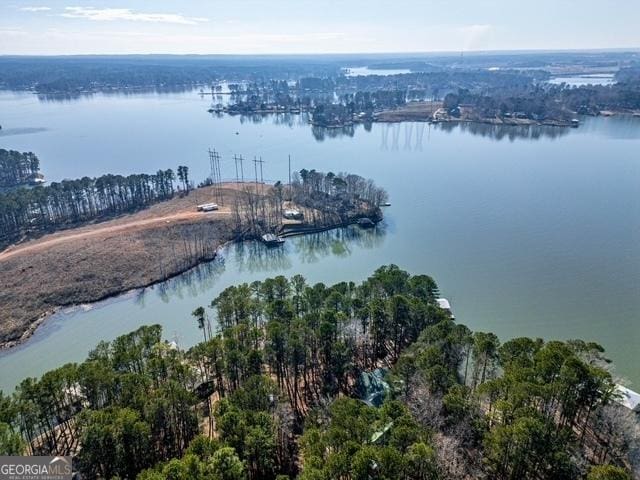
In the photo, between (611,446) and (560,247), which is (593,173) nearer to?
(560,247)

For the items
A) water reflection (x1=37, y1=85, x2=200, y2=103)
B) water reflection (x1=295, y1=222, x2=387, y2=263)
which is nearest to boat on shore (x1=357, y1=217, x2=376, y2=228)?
water reflection (x1=295, y1=222, x2=387, y2=263)

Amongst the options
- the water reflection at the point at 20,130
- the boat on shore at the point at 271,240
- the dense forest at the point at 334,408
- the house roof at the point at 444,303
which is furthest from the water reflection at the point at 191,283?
the water reflection at the point at 20,130

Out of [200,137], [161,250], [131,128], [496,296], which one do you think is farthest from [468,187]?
[131,128]

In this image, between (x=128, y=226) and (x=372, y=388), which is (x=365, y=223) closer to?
(x=128, y=226)

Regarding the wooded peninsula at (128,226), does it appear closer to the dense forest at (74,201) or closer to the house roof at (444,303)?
the dense forest at (74,201)

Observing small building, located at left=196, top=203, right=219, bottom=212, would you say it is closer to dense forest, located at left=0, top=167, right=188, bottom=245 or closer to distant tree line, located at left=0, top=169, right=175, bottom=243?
distant tree line, located at left=0, top=169, right=175, bottom=243

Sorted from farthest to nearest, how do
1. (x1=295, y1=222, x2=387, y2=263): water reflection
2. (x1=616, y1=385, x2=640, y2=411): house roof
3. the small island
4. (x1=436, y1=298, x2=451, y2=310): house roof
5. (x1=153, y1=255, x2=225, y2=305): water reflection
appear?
the small island < (x1=295, y1=222, x2=387, y2=263): water reflection < (x1=153, y1=255, x2=225, y2=305): water reflection < (x1=436, y1=298, x2=451, y2=310): house roof < (x1=616, y1=385, x2=640, y2=411): house roof
